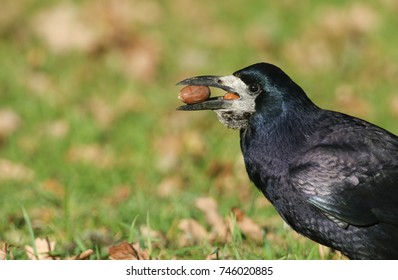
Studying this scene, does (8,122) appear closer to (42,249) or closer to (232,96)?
(42,249)

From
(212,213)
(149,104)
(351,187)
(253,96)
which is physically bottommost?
(212,213)

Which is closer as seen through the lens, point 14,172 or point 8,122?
point 14,172

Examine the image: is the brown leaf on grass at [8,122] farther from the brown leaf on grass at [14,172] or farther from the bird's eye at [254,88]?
the bird's eye at [254,88]

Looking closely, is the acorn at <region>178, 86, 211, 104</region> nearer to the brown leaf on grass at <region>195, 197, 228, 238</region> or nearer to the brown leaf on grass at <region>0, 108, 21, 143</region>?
the brown leaf on grass at <region>195, 197, 228, 238</region>

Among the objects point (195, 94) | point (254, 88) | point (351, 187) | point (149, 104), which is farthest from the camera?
point (149, 104)

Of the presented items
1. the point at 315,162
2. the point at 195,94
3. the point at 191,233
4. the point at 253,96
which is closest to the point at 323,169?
the point at 315,162

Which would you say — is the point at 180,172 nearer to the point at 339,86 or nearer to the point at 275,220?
the point at 275,220

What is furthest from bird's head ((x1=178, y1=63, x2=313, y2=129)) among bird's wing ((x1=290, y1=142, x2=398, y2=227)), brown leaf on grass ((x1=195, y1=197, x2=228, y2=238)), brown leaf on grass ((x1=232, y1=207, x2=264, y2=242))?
brown leaf on grass ((x1=195, y1=197, x2=228, y2=238))
